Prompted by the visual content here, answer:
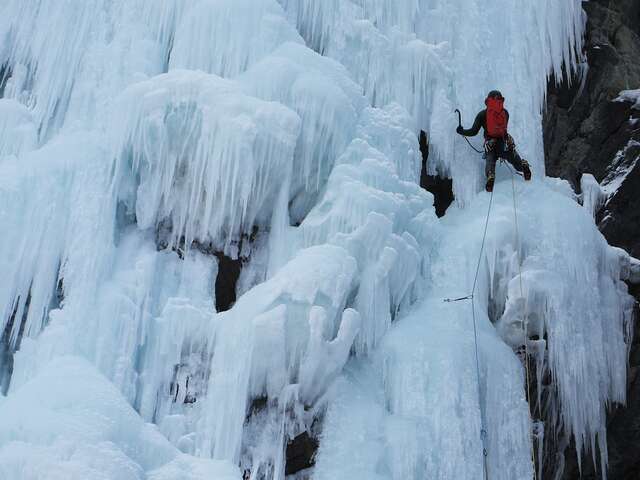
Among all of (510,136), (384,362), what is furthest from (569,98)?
(384,362)

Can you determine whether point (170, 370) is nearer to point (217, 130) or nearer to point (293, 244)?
point (293, 244)

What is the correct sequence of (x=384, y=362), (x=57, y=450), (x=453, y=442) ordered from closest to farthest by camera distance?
(x=57, y=450) < (x=453, y=442) < (x=384, y=362)

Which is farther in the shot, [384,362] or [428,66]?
[428,66]

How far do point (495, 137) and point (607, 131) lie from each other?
2588mm

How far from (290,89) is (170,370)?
286 cm

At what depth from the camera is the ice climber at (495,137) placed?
8.20m

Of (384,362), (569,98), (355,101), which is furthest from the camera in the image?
(569,98)

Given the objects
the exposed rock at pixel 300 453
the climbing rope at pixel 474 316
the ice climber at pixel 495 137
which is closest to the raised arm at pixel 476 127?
the ice climber at pixel 495 137

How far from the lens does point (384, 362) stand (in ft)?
22.3

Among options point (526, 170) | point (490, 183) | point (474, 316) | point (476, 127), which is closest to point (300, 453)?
point (474, 316)

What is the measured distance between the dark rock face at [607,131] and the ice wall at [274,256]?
1154mm

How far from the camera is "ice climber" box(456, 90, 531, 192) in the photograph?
8.20 metres

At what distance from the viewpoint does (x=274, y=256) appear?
7289 mm

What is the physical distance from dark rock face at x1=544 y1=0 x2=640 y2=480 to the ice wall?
3.79 ft
